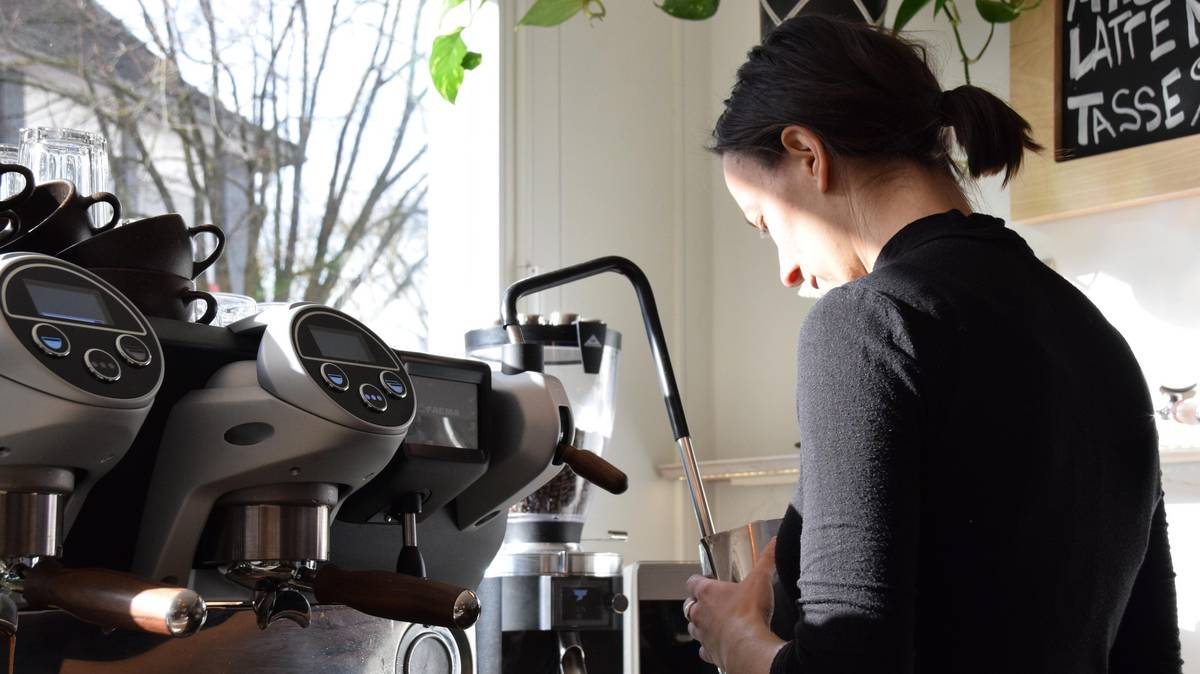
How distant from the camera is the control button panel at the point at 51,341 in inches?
26.1

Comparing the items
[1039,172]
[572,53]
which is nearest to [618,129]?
[572,53]

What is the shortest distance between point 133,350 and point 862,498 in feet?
1.43

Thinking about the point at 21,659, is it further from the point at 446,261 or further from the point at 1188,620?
the point at 1188,620

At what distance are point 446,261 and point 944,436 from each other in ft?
5.02

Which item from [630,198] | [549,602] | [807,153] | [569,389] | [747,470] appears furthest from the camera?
[630,198]

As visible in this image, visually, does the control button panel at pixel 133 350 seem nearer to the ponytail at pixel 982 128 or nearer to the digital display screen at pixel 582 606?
the ponytail at pixel 982 128

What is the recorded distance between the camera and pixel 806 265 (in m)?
1.06

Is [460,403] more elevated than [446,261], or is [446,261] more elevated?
[446,261]

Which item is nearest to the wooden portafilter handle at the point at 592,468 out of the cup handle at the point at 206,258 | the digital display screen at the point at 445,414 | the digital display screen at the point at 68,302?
the digital display screen at the point at 445,414

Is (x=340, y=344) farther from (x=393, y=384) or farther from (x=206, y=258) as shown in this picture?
(x=206, y=258)

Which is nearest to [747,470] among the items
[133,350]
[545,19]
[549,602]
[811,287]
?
[545,19]

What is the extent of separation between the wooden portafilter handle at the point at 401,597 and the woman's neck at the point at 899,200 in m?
0.41

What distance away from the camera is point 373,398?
80 cm

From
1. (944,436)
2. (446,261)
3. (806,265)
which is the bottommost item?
(944,436)
